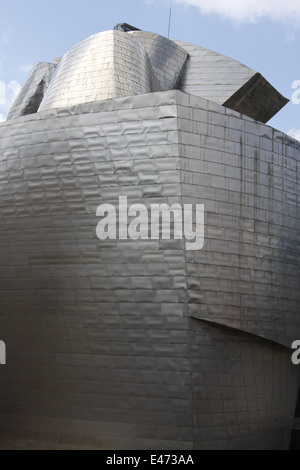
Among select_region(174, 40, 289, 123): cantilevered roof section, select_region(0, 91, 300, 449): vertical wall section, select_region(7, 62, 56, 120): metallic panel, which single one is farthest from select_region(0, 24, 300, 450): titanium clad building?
select_region(7, 62, 56, 120): metallic panel

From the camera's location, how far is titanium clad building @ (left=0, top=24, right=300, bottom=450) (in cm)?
931

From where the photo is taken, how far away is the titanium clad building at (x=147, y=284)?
931 centimetres

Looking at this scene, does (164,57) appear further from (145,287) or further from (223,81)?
(145,287)

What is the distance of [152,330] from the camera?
30.7 feet

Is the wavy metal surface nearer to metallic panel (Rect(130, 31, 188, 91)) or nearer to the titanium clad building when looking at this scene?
metallic panel (Rect(130, 31, 188, 91))

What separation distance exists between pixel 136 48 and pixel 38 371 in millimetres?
7262

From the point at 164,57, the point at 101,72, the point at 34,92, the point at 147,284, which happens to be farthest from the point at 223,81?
the point at 147,284

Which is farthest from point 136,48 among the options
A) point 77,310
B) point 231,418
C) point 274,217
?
point 231,418

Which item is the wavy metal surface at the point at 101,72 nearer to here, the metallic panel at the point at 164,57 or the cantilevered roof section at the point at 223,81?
the metallic panel at the point at 164,57

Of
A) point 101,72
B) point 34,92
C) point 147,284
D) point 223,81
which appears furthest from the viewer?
point 34,92

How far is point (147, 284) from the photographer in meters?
9.41

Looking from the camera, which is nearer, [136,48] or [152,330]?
[152,330]

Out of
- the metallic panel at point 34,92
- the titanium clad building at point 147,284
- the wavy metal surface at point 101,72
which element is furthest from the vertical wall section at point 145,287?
the metallic panel at point 34,92
